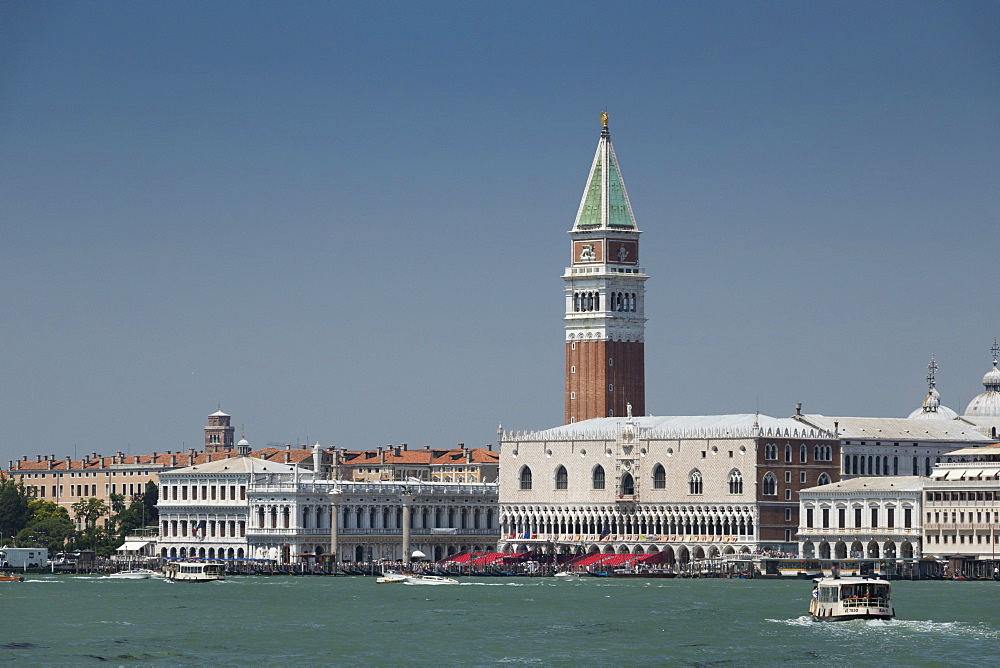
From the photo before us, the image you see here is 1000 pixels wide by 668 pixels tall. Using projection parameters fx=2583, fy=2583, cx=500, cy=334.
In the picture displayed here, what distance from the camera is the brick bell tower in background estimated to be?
16825cm

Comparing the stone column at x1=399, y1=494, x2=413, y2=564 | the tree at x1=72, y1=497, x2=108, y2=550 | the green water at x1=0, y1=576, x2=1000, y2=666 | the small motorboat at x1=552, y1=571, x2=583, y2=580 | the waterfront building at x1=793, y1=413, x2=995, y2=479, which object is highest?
the waterfront building at x1=793, y1=413, x2=995, y2=479

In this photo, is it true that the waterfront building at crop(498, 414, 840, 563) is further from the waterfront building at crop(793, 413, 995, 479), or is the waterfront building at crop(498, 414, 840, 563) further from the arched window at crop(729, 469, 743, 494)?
the waterfront building at crop(793, 413, 995, 479)

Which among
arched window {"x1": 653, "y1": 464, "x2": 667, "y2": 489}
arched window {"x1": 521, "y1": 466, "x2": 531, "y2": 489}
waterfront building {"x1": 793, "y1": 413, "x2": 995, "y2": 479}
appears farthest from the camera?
arched window {"x1": 521, "y1": 466, "x2": 531, "y2": 489}

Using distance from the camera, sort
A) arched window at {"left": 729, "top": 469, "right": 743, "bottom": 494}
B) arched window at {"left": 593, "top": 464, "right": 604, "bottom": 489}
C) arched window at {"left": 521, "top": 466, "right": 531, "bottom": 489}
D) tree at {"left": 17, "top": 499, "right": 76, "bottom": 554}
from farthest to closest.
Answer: tree at {"left": 17, "top": 499, "right": 76, "bottom": 554} → arched window at {"left": 521, "top": 466, "right": 531, "bottom": 489} → arched window at {"left": 593, "top": 464, "right": 604, "bottom": 489} → arched window at {"left": 729, "top": 469, "right": 743, "bottom": 494}

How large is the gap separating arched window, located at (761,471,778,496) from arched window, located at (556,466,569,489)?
1555cm

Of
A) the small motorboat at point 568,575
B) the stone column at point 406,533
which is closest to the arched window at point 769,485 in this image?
the small motorboat at point 568,575

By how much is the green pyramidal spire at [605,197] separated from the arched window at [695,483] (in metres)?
21.6

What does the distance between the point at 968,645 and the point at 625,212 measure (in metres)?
83.4

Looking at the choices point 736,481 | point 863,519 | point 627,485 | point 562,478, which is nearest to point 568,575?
point 736,481

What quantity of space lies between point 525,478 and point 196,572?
2864 centimetres

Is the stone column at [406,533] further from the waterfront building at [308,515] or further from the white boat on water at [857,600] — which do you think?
the white boat on water at [857,600]

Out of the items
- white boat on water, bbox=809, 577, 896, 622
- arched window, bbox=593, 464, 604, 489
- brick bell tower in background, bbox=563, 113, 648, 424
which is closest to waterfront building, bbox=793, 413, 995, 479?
arched window, bbox=593, 464, 604, 489

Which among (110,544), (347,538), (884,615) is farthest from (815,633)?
(110,544)

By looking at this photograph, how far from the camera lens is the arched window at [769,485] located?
150 metres
